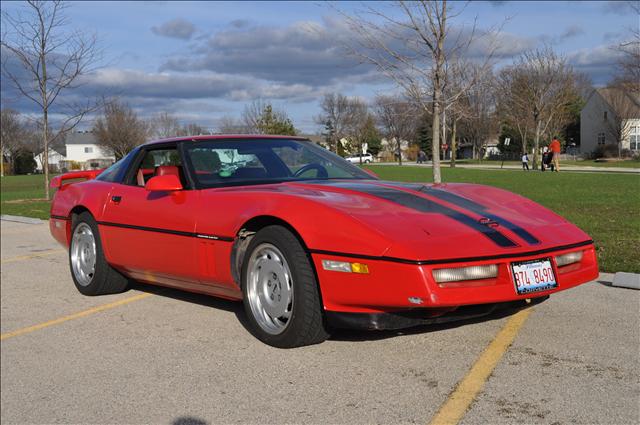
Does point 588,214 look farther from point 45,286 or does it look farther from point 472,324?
point 45,286

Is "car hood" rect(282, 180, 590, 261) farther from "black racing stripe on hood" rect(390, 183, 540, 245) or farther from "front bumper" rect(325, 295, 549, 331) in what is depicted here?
"front bumper" rect(325, 295, 549, 331)

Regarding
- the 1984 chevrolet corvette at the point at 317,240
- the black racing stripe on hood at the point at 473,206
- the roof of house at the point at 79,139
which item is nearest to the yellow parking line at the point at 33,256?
the 1984 chevrolet corvette at the point at 317,240

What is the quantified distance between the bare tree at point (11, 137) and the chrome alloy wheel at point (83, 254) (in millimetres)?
78239

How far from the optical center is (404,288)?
3309mm

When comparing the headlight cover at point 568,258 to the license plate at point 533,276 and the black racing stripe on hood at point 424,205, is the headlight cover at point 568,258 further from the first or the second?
the black racing stripe on hood at point 424,205

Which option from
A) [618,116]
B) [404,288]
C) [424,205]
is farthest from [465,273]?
[618,116]

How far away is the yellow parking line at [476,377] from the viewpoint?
2.92m

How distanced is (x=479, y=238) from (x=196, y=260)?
1.96 metres

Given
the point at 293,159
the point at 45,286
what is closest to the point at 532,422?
the point at 293,159

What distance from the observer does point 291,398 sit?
323cm

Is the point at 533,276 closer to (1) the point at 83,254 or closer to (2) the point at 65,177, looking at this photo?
(1) the point at 83,254

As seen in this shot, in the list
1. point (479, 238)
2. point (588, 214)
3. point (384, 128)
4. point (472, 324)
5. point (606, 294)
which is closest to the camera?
point (479, 238)

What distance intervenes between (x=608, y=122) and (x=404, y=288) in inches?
2461

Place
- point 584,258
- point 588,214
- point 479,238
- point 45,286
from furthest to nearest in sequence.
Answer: point 588,214, point 45,286, point 584,258, point 479,238
